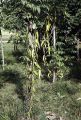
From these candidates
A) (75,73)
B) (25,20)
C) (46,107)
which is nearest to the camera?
(25,20)

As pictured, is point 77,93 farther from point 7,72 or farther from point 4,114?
point 7,72

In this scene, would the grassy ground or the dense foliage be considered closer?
the dense foliage

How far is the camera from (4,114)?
1115 cm

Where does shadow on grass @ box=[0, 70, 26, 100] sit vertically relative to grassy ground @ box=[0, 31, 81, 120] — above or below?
below

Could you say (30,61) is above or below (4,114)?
above

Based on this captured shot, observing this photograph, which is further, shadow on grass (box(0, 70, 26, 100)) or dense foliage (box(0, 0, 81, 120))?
shadow on grass (box(0, 70, 26, 100))

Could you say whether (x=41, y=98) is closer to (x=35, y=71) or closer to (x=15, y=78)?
(x=35, y=71)

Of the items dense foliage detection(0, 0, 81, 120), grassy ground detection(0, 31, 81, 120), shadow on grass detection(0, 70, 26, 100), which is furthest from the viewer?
shadow on grass detection(0, 70, 26, 100)

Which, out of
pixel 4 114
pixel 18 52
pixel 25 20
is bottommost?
pixel 18 52

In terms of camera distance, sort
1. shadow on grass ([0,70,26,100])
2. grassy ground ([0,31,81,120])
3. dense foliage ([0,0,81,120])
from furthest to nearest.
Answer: shadow on grass ([0,70,26,100]) → grassy ground ([0,31,81,120]) → dense foliage ([0,0,81,120])

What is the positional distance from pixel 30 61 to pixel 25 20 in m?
1.23

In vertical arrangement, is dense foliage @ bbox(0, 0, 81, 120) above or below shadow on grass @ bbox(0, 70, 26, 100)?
above

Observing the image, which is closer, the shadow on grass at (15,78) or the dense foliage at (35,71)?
the dense foliage at (35,71)

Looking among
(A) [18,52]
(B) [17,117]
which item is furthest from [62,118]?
(A) [18,52]
